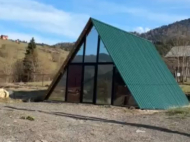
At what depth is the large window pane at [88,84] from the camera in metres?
15.0

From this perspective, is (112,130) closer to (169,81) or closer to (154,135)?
(154,135)

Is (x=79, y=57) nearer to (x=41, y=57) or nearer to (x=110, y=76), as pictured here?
(x=110, y=76)

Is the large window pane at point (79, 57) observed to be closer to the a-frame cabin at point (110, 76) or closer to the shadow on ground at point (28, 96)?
the a-frame cabin at point (110, 76)

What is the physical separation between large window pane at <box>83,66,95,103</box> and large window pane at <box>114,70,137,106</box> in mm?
1411

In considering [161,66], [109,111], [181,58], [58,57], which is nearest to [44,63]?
[58,57]

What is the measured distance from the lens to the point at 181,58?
5250 cm

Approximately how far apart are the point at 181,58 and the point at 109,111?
42.6 meters

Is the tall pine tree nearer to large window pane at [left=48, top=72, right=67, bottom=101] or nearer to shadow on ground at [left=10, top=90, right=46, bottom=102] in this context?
shadow on ground at [left=10, top=90, right=46, bottom=102]

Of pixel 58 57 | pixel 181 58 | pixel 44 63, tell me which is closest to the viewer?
pixel 44 63

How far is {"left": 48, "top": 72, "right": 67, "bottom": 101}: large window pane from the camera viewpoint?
1609 centimetres

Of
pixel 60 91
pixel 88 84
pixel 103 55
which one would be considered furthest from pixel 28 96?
pixel 103 55

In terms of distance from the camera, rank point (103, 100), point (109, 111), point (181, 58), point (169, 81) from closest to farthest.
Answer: point (109, 111)
point (103, 100)
point (169, 81)
point (181, 58)

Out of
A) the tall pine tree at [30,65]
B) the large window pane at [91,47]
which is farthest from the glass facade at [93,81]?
the tall pine tree at [30,65]

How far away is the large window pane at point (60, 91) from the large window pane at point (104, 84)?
7.43 feet
